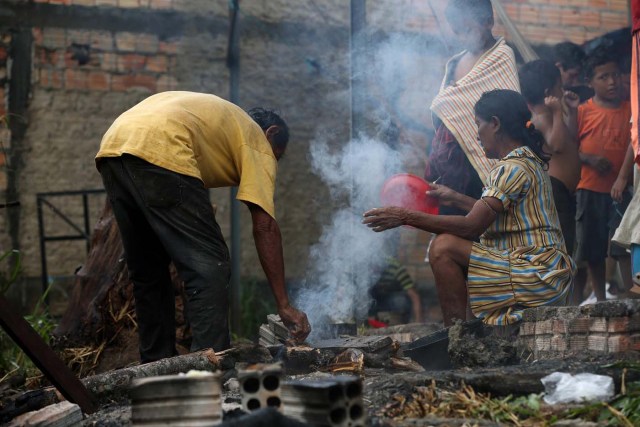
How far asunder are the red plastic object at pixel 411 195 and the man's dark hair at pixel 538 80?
162 centimetres

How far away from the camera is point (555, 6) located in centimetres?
1030

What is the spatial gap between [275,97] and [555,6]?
359 centimetres

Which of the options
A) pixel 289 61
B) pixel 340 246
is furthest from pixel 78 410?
pixel 289 61

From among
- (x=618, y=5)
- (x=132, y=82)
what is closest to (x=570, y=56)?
(x=618, y=5)

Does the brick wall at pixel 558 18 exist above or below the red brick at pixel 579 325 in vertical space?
above

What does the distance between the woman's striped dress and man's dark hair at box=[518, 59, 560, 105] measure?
5.85 feet

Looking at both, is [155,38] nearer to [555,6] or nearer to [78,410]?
[555,6]

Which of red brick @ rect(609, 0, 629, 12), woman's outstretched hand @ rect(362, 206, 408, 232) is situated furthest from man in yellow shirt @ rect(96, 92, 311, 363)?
red brick @ rect(609, 0, 629, 12)

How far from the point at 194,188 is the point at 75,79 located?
516 centimetres

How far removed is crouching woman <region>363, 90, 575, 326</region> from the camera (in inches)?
198

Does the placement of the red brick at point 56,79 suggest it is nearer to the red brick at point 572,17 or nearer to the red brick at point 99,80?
the red brick at point 99,80

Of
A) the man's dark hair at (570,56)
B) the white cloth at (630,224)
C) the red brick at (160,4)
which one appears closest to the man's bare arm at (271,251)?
the white cloth at (630,224)

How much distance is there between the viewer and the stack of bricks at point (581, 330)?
4.25m

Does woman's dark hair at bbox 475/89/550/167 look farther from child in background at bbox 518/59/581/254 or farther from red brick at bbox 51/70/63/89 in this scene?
red brick at bbox 51/70/63/89
